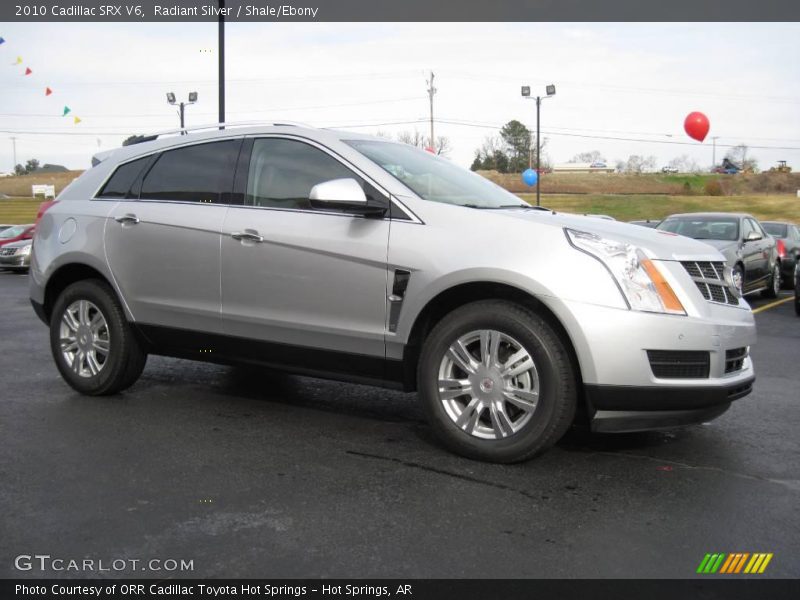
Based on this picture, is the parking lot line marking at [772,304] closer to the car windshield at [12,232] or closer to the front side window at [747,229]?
the front side window at [747,229]

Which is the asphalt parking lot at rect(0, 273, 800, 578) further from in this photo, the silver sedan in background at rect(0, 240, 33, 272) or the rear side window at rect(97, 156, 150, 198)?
the silver sedan in background at rect(0, 240, 33, 272)

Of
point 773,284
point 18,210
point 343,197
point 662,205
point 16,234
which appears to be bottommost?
point 773,284

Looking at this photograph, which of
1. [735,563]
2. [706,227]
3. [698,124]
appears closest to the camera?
[735,563]

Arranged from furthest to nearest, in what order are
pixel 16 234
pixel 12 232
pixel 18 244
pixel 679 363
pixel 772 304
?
1. pixel 12 232
2. pixel 16 234
3. pixel 18 244
4. pixel 772 304
5. pixel 679 363

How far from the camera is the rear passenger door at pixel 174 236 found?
17.0 feet

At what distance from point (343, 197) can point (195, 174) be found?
1.50m

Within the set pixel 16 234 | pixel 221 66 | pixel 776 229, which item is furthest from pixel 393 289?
pixel 16 234

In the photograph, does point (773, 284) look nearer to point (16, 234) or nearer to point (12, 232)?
point (16, 234)

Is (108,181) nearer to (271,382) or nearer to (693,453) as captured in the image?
(271,382)

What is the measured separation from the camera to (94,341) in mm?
5762

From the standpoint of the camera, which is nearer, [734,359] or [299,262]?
[734,359]

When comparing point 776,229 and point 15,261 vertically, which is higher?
point 776,229

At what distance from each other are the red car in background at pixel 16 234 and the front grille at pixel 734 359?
961 inches

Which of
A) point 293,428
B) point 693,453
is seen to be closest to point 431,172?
point 293,428
